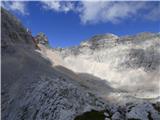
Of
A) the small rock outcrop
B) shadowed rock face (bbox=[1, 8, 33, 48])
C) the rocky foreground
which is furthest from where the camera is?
the small rock outcrop

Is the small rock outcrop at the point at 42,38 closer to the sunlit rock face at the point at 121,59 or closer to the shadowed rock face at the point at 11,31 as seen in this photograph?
the sunlit rock face at the point at 121,59

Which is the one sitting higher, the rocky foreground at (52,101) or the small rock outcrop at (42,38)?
the small rock outcrop at (42,38)

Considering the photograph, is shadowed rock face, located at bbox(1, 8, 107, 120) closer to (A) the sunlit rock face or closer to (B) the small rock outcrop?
(A) the sunlit rock face

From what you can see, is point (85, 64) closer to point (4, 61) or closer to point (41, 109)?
point (4, 61)

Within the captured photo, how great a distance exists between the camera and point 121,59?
98.2 metres

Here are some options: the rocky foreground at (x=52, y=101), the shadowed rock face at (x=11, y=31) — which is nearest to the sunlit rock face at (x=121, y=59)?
the shadowed rock face at (x=11, y=31)

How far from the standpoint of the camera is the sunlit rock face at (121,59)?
83.8 m

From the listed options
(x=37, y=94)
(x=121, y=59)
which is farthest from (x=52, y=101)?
(x=121, y=59)

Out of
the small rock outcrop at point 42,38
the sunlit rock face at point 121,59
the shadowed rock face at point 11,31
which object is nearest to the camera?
the shadowed rock face at point 11,31

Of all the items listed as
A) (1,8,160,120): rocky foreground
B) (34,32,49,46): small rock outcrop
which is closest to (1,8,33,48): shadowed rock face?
(1,8,160,120): rocky foreground

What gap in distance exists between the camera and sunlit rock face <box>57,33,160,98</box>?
83.8 m

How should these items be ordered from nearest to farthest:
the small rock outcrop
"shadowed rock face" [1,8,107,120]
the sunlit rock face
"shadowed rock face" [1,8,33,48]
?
"shadowed rock face" [1,8,107,120] → "shadowed rock face" [1,8,33,48] → the sunlit rock face → the small rock outcrop

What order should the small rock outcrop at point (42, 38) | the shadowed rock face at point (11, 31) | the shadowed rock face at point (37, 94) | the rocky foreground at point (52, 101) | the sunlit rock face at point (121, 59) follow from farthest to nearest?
1. the small rock outcrop at point (42, 38)
2. the sunlit rock face at point (121, 59)
3. the shadowed rock face at point (11, 31)
4. the shadowed rock face at point (37, 94)
5. the rocky foreground at point (52, 101)

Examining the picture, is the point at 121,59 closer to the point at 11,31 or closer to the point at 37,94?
the point at 11,31
